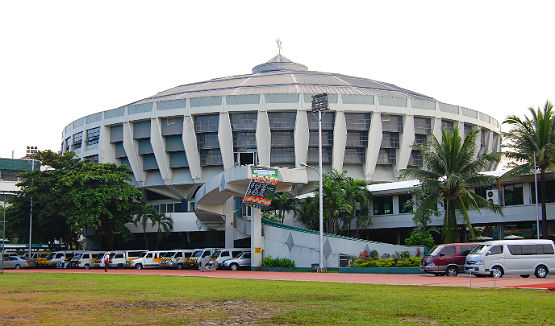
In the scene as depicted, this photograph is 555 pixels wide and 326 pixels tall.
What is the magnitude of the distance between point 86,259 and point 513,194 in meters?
38.1

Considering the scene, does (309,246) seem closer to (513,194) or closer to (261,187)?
(261,187)

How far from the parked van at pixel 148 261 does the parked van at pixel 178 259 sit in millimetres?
810

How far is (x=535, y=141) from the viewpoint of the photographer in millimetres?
37750

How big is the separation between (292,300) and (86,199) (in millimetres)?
45308

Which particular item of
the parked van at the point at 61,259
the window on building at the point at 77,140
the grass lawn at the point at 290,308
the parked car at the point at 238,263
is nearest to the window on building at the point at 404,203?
the parked car at the point at 238,263

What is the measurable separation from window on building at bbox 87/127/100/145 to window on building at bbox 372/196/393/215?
4031cm

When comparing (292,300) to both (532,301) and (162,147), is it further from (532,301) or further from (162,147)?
(162,147)

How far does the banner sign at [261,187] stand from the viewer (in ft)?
140

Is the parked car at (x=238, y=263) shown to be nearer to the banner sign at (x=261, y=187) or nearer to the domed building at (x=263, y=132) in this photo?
the banner sign at (x=261, y=187)

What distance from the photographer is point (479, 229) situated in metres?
47.2

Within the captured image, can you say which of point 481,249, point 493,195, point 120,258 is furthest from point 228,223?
point 481,249

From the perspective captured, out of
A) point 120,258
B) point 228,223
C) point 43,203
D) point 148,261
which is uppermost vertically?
point 43,203

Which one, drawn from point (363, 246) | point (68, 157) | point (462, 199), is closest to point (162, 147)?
point (68, 157)

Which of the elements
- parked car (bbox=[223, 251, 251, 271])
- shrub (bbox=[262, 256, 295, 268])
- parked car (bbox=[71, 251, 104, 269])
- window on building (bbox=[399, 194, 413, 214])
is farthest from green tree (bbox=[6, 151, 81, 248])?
window on building (bbox=[399, 194, 413, 214])
